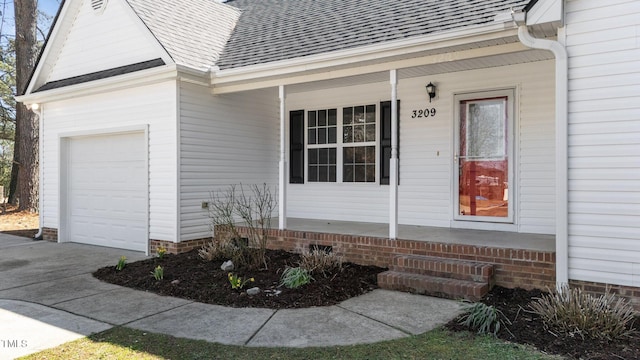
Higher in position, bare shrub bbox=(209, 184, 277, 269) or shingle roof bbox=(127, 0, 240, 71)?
shingle roof bbox=(127, 0, 240, 71)

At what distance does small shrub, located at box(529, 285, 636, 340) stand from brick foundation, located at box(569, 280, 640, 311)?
0.06 metres

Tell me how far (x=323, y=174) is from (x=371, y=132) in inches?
54.9

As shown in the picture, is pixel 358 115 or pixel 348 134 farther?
pixel 348 134

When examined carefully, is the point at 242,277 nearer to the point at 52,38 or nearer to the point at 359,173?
the point at 359,173

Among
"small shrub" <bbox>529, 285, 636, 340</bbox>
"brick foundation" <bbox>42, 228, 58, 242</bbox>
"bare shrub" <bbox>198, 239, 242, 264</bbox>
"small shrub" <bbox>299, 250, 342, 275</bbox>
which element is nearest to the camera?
"small shrub" <bbox>529, 285, 636, 340</bbox>

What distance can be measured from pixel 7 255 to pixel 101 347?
19.5ft

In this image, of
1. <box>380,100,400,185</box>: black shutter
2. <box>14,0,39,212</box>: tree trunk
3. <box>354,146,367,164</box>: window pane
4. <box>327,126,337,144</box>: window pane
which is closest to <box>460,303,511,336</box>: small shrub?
<box>380,100,400,185</box>: black shutter

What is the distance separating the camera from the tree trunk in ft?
43.1

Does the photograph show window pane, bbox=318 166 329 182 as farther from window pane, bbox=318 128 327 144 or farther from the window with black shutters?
window pane, bbox=318 128 327 144

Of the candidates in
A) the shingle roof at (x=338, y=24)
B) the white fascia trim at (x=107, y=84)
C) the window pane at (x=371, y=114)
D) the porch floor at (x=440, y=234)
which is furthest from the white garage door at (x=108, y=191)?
the window pane at (x=371, y=114)

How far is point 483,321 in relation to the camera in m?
4.00

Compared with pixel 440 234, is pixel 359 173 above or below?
above

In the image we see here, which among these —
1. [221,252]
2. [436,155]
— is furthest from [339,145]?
[221,252]

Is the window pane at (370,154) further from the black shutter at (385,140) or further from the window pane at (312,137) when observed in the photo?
the window pane at (312,137)
